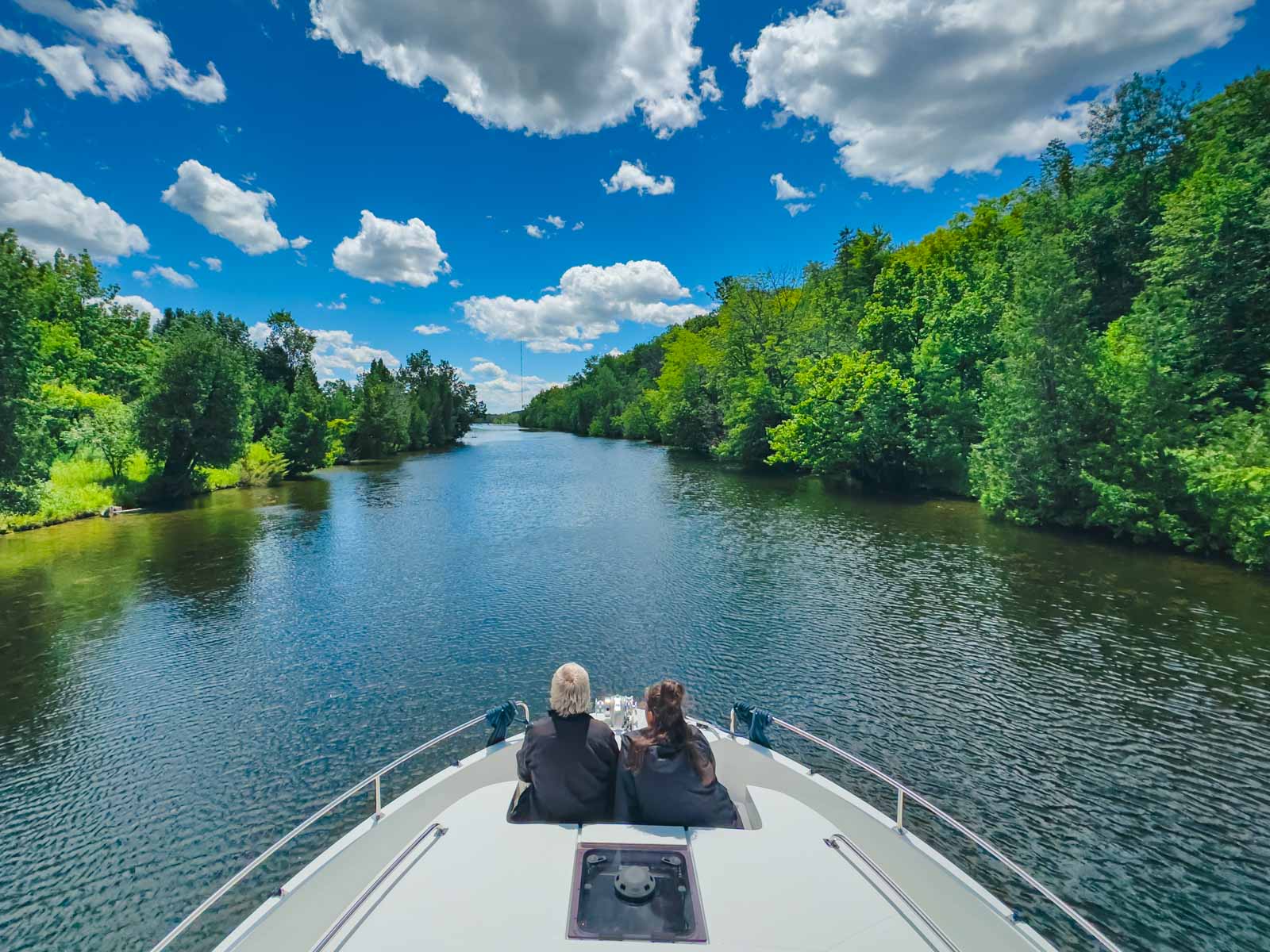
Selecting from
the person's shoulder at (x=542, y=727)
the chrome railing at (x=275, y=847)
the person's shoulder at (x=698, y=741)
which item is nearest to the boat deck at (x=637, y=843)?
the chrome railing at (x=275, y=847)

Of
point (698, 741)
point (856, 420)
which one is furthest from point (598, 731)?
point (856, 420)

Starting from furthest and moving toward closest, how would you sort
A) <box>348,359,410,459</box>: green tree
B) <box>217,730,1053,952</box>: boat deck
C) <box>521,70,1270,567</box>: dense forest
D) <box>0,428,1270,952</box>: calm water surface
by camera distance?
<box>348,359,410,459</box>: green tree, <box>521,70,1270,567</box>: dense forest, <box>0,428,1270,952</box>: calm water surface, <box>217,730,1053,952</box>: boat deck

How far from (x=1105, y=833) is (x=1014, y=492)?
2096cm

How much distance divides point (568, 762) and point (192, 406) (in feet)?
122

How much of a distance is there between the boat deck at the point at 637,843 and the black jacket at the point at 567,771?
0.65 ft

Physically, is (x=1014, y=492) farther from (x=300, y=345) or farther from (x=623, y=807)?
(x=300, y=345)

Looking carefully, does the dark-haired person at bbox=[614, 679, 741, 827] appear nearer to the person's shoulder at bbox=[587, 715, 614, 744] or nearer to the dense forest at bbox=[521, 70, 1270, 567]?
the person's shoulder at bbox=[587, 715, 614, 744]

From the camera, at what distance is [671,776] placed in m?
4.32

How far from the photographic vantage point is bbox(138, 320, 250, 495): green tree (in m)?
31.7

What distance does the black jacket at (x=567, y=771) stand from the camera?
448cm

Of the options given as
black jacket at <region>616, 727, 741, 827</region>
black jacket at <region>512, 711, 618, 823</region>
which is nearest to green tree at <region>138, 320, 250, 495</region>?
black jacket at <region>512, 711, 618, 823</region>

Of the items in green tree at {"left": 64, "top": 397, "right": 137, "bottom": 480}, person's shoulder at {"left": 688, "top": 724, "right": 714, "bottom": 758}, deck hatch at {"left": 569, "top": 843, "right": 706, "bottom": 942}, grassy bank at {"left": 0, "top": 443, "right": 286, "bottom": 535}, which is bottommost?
grassy bank at {"left": 0, "top": 443, "right": 286, "bottom": 535}

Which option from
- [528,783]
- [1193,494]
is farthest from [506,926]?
[1193,494]

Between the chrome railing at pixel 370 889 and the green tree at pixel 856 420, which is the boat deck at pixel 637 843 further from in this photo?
the green tree at pixel 856 420
